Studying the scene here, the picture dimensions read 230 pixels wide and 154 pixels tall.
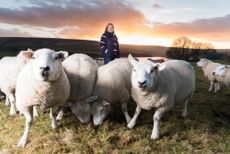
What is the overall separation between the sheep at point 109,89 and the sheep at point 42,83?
1231mm

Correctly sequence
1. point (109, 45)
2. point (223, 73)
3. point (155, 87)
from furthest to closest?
point (223, 73) < point (109, 45) < point (155, 87)

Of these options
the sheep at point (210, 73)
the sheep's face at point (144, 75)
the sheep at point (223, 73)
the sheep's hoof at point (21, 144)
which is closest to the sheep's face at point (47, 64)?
the sheep's face at point (144, 75)

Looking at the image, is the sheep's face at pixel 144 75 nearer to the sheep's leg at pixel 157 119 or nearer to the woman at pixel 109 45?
the sheep's leg at pixel 157 119

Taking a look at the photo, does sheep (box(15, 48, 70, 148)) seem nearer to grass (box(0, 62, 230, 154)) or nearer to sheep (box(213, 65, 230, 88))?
grass (box(0, 62, 230, 154))

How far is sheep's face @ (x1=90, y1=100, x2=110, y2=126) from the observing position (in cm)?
1010

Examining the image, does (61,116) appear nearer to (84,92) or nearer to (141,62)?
(84,92)

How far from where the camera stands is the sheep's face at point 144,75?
8508 millimetres

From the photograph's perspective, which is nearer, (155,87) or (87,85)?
(155,87)

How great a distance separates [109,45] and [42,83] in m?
5.67

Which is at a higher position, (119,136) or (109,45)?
(109,45)

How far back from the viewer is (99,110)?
Answer: 10.1m

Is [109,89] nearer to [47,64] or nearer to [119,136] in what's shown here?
[119,136]

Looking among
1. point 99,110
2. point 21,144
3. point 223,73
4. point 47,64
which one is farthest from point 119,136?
point 223,73

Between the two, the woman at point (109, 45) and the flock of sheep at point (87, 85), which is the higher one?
the woman at point (109, 45)
